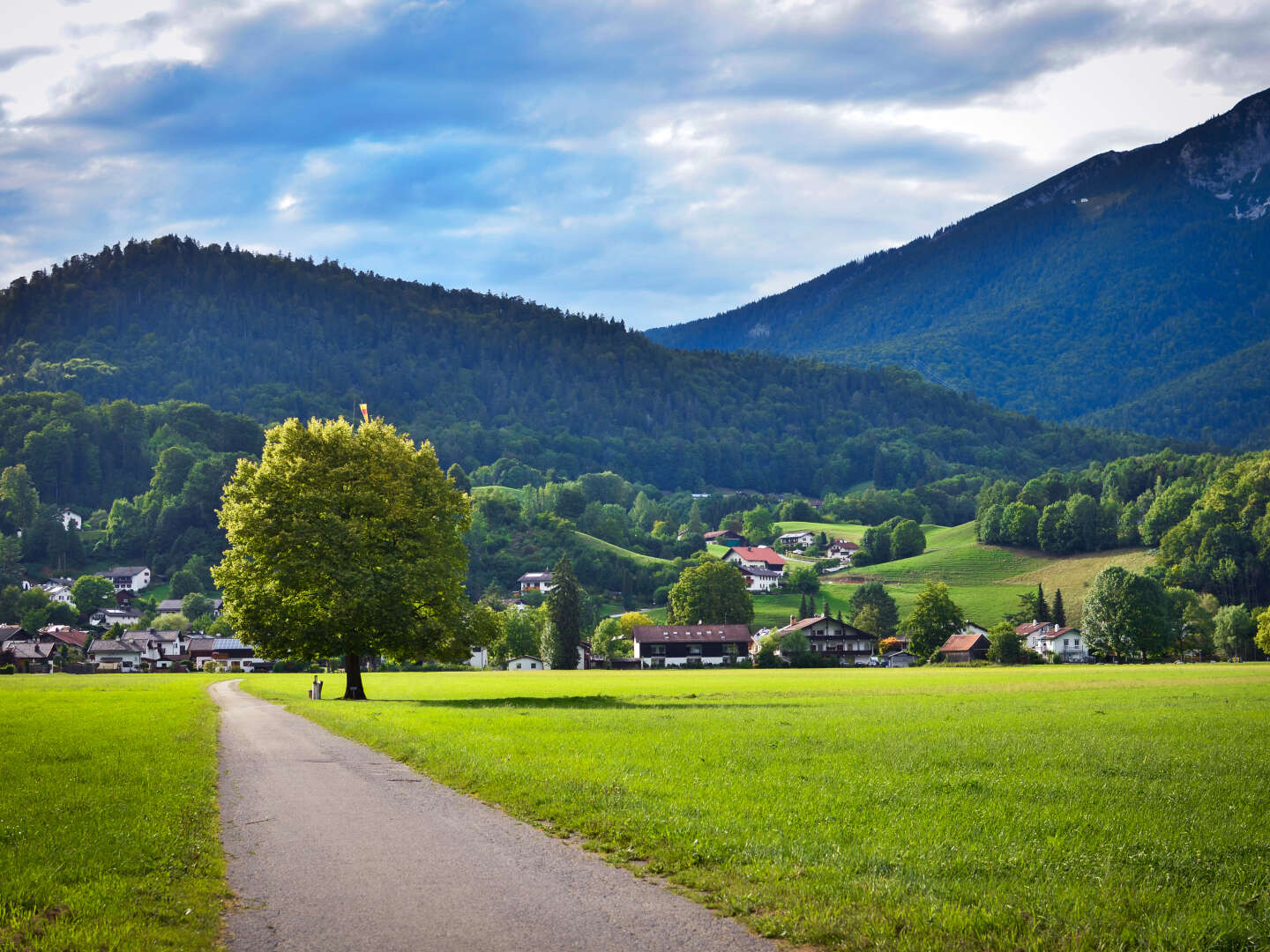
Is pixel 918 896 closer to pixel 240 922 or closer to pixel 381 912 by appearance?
pixel 381 912

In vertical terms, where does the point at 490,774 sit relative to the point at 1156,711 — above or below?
above

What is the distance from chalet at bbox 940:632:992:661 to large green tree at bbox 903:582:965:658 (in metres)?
3.04

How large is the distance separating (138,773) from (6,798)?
3361 mm

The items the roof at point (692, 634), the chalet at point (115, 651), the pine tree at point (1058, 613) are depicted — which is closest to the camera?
the roof at point (692, 634)

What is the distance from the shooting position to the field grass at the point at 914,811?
1116 cm

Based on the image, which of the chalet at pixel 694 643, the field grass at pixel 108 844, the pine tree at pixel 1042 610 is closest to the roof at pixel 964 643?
the chalet at pixel 694 643

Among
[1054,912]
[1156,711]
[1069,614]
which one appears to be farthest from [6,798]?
[1069,614]

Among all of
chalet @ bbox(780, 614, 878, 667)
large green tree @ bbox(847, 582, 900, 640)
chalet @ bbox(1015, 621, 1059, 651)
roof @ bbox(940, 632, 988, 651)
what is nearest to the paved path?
roof @ bbox(940, 632, 988, 651)

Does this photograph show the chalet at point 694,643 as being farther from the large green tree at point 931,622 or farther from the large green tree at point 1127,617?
the large green tree at point 1127,617

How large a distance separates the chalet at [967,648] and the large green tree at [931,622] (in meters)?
3.04

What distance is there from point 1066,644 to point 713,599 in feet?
166

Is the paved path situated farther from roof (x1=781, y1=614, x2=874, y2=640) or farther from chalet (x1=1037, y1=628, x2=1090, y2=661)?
roof (x1=781, y1=614, x2=874, y2=640)

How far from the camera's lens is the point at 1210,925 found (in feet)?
35.6

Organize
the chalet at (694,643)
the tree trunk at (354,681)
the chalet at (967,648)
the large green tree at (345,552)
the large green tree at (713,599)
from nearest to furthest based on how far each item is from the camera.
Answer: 1. the large green tree at (345,552)
2. the tree trunk at (354,681)
3. the chalet at (967,648)
4. the chalet at (694,643)
5. the large green tree at (713,599)
